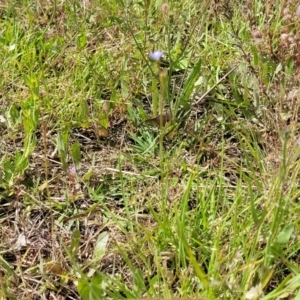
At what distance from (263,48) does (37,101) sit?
2.31ft

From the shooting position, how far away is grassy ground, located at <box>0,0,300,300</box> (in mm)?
1159

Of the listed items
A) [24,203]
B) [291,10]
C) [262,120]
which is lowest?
[24,203]

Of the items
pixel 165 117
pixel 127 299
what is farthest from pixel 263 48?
pixel 127 299

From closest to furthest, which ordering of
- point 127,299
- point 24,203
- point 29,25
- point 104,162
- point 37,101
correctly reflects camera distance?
point 127,299 → point 24,203 → point 104,162 → point 37,101 → point 29,25

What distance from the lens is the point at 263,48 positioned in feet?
5.78

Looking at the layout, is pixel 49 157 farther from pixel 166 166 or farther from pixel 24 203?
pixel 166 166

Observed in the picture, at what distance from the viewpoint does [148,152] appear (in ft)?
4.91

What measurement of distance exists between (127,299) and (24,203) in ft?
1.37

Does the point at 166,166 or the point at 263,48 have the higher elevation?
the point at 263,48

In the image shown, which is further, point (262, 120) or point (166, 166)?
point (262, 120)

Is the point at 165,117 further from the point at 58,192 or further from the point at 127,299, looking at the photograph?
the point at 127,299

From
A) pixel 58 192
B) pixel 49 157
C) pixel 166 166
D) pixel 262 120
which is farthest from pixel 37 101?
pixel 262 120

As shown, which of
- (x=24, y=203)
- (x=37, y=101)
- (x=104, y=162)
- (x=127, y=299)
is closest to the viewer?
(x=127, y=299)

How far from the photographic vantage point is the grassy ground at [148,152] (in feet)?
3.80
